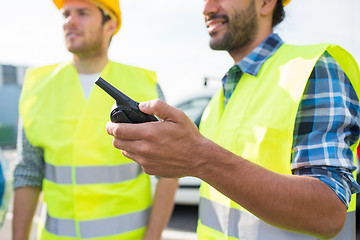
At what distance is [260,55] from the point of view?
4.61 feet

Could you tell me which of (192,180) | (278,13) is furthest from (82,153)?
(192,180)

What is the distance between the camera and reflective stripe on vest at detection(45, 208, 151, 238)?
1671mm

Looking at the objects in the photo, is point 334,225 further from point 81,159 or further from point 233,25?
point 81,159

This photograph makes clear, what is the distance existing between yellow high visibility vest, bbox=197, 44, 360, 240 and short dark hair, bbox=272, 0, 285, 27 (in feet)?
1.24

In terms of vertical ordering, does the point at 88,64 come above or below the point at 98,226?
above

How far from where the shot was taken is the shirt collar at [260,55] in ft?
4.49

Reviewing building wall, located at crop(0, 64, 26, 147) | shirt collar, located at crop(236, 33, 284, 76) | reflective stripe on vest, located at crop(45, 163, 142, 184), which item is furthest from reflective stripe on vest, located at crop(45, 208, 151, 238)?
building wall, located at crop(0, 64, 26, 147)

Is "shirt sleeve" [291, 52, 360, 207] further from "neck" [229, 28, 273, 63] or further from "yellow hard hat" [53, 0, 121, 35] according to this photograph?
"yellow hard hat" [53, 0, 121, 35]

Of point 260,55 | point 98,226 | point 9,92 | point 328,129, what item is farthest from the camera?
point 9,92

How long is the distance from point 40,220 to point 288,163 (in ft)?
4.94

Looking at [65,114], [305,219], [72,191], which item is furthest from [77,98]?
[305,219]

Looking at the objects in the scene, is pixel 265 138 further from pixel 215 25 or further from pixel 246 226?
pixel 215 25

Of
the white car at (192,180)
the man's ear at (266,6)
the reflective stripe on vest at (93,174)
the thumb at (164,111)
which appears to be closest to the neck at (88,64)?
the reflective stripe on vest at (93,174)

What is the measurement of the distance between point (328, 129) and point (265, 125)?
0.20 metres
